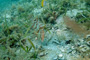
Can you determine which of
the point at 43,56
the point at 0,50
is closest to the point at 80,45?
the point at 43,56

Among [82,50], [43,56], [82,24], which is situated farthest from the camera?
[82,24]

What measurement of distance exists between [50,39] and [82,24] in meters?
1.35

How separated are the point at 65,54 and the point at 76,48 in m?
0.37

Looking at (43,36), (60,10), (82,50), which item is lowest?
(82,50)

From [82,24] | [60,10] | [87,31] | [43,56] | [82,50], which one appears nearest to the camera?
[82,50]

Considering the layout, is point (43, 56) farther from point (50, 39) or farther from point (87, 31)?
point (87, 31)

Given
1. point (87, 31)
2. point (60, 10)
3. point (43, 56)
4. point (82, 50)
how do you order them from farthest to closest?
point (60, 10) < point (87, 31) < point (43, 56) < point (82, 50)

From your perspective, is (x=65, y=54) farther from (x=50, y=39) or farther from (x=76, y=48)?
(x=50, y=39)

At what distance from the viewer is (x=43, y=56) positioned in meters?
2.79

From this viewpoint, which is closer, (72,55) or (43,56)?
(72,55)

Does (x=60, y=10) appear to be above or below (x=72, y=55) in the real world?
above

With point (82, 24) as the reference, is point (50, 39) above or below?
below

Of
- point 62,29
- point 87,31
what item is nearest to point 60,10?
point 62,29

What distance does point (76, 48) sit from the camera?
2717mm
